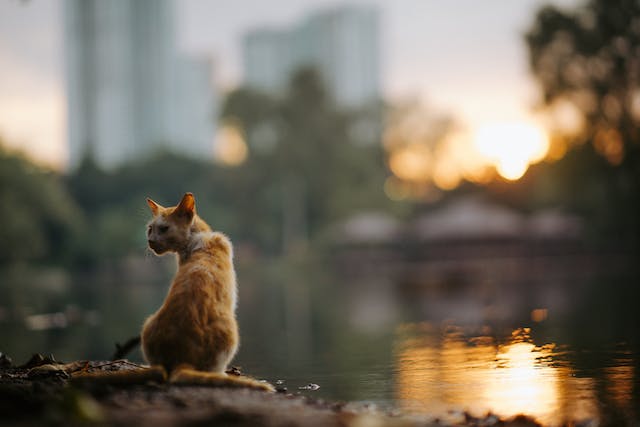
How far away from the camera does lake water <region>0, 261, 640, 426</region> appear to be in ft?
19.4

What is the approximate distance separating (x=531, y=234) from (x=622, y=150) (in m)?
6.05

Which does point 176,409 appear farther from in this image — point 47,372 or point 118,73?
point 118,73

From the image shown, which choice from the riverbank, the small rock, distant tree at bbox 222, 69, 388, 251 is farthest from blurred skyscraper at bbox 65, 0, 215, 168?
the riverbank

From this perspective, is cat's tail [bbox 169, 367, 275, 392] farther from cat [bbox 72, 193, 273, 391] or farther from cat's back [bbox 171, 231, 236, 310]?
cat's back [bbox 171, 231, 236, 310]

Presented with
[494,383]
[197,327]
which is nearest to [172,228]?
[197,327]

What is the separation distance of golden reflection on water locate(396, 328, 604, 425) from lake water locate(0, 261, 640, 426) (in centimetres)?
1

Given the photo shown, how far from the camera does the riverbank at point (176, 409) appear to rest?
3898 millimetres

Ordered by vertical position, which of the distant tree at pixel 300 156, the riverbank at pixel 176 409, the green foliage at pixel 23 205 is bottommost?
the riverbank at pixel 176 409

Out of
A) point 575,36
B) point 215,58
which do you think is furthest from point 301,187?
point 215,58

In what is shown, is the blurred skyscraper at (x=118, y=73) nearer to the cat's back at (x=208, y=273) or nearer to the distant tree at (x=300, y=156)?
the distant tree at (x=300, y=156)

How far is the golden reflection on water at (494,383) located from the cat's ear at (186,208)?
2.07m

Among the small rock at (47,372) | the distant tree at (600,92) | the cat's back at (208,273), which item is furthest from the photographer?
the distant tree at (600,92)

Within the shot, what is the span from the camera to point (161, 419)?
410 cm

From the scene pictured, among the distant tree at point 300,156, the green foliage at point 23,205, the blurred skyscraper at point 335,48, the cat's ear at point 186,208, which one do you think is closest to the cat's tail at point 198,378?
the cat's ear at point 186,208
